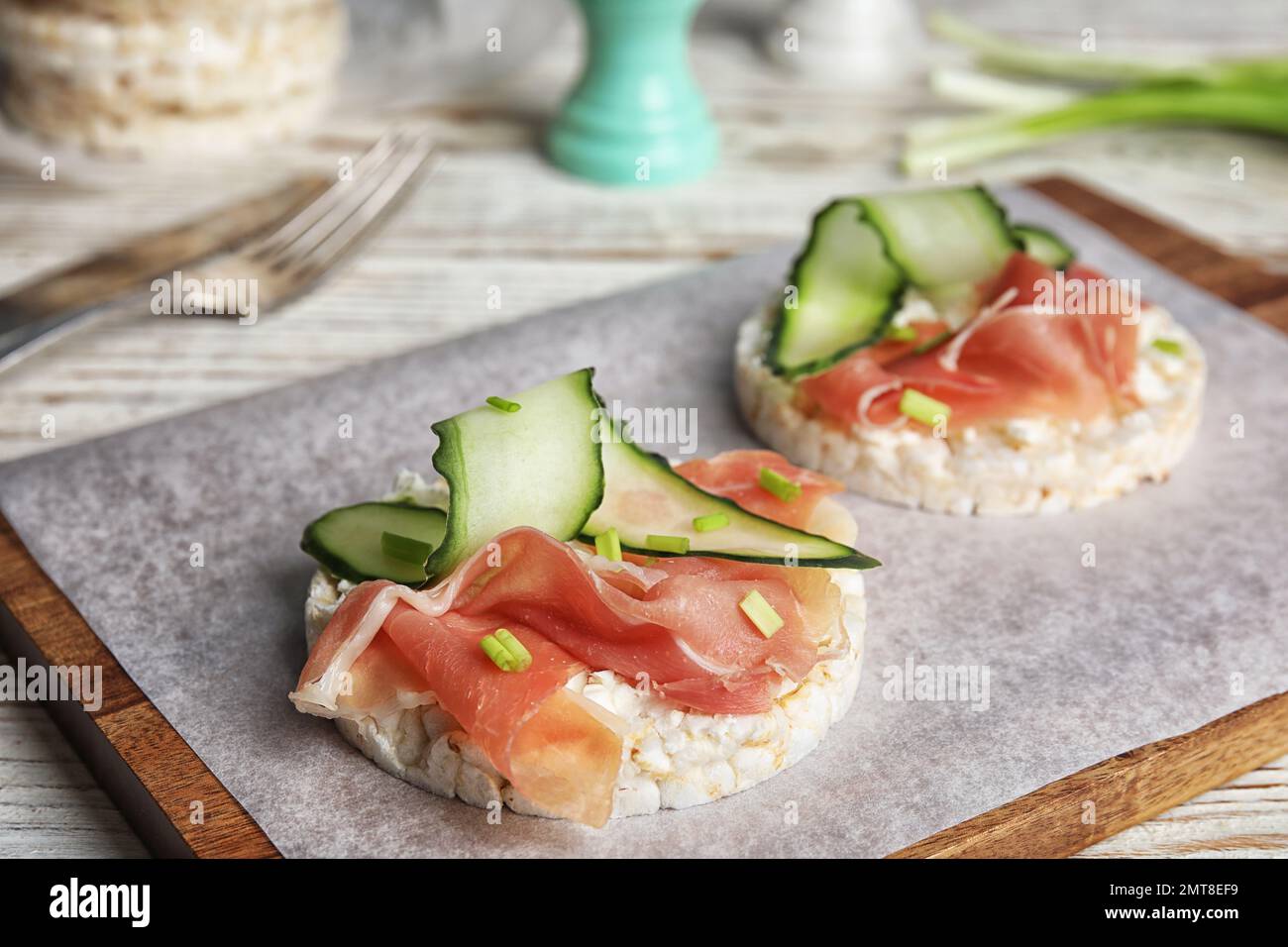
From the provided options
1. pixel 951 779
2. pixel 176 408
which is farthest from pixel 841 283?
pixel 176 408

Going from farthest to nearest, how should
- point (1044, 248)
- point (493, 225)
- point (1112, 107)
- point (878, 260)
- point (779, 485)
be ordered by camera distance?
1. point (1112, 107)
2. point (493, 225)
3. point (1044, 248)
4. point (878, 260)
5. point (779, 485)

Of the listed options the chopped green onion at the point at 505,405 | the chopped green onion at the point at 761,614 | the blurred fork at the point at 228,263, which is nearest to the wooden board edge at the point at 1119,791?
the chopped green onion at the point at 761,614

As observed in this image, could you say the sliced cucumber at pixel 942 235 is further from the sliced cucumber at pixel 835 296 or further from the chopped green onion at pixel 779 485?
Answer: the chopped green onion at pixel 779 485

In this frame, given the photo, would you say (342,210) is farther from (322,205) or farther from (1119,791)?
(1119,791)

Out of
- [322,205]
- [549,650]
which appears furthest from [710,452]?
[322,205]

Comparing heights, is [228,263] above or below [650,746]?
above
